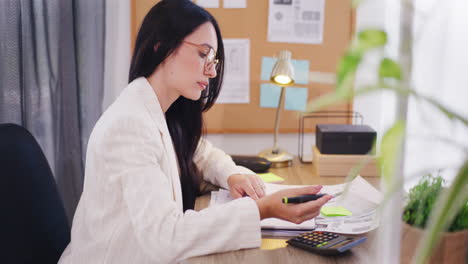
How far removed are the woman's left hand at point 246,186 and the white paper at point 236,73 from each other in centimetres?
80

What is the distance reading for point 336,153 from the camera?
1725mm

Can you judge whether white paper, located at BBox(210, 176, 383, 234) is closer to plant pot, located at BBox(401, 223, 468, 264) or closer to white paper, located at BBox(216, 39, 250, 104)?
plant pot, located at BBox(401, 223, 468, 264)

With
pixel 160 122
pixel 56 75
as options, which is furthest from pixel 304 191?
pixel 56 75

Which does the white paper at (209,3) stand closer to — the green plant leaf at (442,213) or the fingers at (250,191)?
the fingers at (250,191)

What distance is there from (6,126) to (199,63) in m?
0.51

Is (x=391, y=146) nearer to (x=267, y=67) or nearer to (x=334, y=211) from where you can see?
(x=334, y=211)

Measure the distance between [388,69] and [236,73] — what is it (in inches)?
73.1

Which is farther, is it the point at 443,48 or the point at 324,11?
the point at 324,11

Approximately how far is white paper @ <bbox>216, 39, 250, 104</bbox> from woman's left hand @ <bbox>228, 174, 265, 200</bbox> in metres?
0.80

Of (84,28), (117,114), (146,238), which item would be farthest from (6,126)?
(84,28)

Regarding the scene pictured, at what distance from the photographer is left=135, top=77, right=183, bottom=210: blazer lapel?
1.28 meters

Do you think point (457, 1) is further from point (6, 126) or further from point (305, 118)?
point (6, 126)

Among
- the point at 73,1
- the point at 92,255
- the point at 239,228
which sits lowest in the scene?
the point at 92,255

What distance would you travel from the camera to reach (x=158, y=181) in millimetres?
1088
